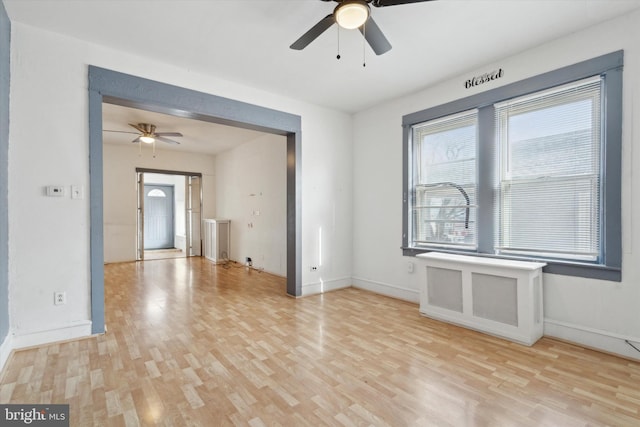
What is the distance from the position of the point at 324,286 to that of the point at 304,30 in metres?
3.67

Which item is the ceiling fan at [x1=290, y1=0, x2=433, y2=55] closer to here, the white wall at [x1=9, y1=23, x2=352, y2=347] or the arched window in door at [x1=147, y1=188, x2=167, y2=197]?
the white wall at [x1=9, y1=23, x2=352, y2=347]

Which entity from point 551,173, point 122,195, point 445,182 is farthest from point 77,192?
point 122,195

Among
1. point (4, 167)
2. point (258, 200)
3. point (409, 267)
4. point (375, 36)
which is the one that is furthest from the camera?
point (258, 200)

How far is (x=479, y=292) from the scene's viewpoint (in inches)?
127

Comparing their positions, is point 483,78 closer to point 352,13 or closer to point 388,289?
point 352,13

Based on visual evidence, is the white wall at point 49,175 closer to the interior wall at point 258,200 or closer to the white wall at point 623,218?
the interior wall at point 258,200

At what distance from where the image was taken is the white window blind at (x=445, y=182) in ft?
12.5

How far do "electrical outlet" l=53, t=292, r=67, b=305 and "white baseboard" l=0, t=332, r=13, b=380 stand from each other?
0.38m

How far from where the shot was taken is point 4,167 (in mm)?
2588

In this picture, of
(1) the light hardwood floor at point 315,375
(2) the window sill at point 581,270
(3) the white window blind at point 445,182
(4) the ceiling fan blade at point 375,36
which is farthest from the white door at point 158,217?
(2) the window sill at point 581,270

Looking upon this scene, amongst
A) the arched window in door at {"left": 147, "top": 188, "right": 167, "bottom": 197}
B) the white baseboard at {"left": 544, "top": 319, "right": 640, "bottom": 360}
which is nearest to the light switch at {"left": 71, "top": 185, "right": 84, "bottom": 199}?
A: the white baseboard at {"left": 544, "top": 319, "right": 640, "bottom": 360}

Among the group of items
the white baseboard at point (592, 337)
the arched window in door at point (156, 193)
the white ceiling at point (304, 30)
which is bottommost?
the white baseboard at point (592, 337)

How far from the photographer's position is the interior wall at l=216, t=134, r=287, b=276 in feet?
20.0

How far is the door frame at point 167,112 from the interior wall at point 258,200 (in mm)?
1376
